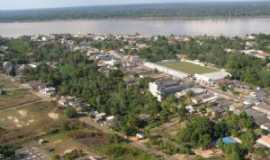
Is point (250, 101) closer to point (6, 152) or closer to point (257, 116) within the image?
point (257, 116)

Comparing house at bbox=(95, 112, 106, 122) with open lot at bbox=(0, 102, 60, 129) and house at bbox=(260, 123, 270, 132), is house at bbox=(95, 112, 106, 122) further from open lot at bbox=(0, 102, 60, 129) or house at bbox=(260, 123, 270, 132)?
house at bbox=(260, 123, 270, 132)

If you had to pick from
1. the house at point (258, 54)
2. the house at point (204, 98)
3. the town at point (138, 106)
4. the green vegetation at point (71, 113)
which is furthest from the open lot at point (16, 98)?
the house at point (258, 54)

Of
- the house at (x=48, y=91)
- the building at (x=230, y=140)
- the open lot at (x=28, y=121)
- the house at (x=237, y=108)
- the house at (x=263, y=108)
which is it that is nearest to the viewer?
the building at (x=230, y=140)

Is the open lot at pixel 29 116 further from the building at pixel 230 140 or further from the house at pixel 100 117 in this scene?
the building at pixel 230 140

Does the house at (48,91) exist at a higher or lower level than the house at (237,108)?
higher

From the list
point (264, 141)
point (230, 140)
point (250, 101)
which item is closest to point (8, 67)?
point (250, 101)
